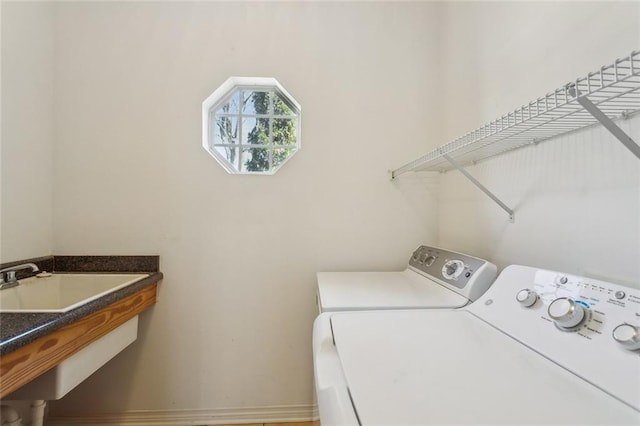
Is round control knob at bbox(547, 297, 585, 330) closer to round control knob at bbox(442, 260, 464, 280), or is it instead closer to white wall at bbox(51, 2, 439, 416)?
round control knob at bbox(442, 260, 464, 280)

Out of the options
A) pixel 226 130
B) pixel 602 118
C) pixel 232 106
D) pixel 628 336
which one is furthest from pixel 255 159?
pixel 628 336

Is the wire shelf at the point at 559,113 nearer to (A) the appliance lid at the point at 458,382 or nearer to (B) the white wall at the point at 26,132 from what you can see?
(A) the appliance lid at the point at 458,382

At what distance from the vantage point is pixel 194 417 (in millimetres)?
1570

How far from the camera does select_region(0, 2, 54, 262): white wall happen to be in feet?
4.33

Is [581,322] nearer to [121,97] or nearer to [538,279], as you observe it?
[538,279]

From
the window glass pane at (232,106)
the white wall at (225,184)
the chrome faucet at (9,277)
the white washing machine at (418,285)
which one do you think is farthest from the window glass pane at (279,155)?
the chrome faucet at (9,277)

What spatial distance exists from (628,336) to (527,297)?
24 centimetres

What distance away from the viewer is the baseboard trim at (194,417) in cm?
155

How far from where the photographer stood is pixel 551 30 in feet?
3.13

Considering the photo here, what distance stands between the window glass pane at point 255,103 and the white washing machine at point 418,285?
1163 mm

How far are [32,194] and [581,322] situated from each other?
235cm

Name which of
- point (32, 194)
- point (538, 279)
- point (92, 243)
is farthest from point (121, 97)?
point (538, 279)

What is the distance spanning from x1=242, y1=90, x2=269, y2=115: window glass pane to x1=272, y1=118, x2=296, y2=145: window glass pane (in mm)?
110

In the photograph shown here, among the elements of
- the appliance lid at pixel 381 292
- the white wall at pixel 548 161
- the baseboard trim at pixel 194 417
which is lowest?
the baseboard trim at pixel 194 417
